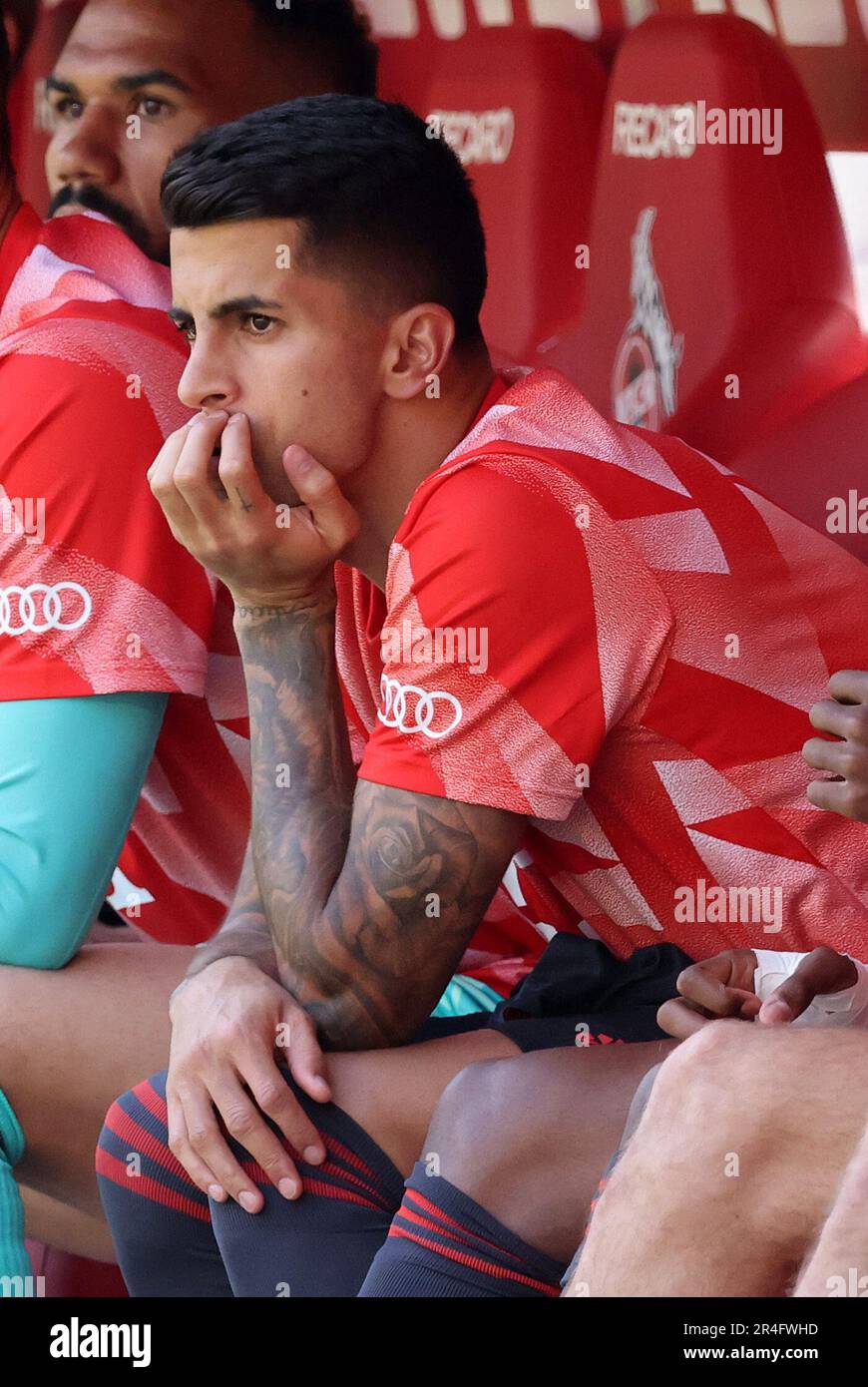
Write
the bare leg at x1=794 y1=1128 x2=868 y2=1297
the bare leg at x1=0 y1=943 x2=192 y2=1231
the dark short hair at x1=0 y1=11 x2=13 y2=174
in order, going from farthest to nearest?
the dark short hair at x1=0 y1=11 x2=13 y2=174
the bare leg at x1=0 y1=943 x2=192 y2=1231
the bare leg at x1=794 y1=1128 x2=868 y2=1297

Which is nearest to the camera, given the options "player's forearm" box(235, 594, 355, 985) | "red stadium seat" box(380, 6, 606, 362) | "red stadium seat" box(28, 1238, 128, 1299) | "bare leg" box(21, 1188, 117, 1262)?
"player's forearm" box(235, 594, 355, 985)

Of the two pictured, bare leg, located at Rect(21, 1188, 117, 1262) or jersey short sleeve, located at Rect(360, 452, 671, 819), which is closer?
jersey short sleeve, located at Rect(360, 452, 671, 819)

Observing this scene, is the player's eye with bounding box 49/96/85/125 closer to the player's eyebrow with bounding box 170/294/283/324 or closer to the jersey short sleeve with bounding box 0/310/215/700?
the jersey short sleeve with bounding box 0/310/215/700

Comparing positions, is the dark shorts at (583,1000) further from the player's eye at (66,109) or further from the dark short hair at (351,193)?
the player's eye at (66,109)

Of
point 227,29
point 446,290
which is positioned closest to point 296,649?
point 446,290

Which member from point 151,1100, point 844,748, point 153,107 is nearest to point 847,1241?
point 844,748

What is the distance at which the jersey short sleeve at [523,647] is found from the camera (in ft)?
4.24

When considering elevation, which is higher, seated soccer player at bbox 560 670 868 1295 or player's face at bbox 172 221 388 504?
player's face at bbox 172 221 388 504

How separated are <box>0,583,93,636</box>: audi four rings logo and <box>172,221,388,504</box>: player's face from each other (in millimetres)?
193

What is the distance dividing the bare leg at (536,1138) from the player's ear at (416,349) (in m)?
0.55

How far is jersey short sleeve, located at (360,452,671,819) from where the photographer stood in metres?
1.29

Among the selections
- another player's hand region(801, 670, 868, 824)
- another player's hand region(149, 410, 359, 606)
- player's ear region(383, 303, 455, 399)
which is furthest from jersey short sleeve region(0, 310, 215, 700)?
another player's hand region(801, 670, 868, 824)
